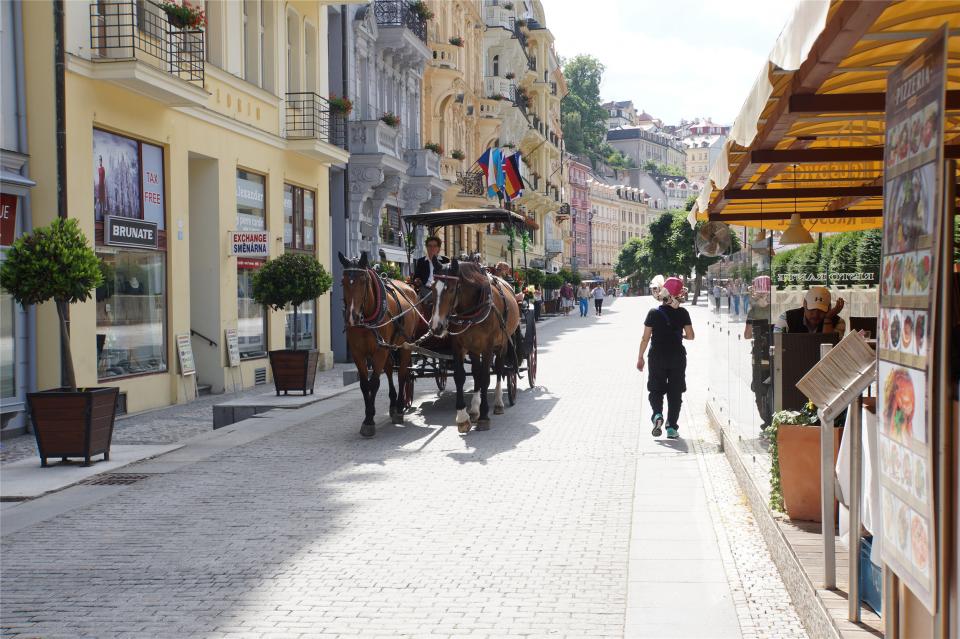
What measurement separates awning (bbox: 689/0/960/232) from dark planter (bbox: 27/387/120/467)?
20.5 ft

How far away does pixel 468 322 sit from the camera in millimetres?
12742

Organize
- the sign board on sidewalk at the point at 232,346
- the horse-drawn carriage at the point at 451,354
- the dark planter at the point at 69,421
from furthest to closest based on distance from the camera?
the sign board on sidewalk at the point at 232,346, the horse-drawn carriage at the point at 451,354, the dark planter at the point at 69,421

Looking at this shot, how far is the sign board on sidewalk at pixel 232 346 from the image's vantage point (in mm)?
19375

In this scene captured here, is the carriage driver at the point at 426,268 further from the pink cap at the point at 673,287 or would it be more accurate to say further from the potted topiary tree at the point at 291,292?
the pink cap at the point at 673,287

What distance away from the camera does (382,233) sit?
30016 millimetres

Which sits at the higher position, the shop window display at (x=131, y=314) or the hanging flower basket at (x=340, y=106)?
the hanging flower basket at (x=340, y=106)

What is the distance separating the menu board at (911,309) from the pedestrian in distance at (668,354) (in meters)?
8.04

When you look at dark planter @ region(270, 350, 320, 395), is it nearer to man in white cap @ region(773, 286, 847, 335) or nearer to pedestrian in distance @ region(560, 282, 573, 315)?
man in white cap @ region(773, 286, 847, 335)

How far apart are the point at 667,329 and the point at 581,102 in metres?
116

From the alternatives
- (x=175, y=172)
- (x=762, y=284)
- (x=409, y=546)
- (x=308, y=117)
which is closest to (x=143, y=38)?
(x=175, y=172)

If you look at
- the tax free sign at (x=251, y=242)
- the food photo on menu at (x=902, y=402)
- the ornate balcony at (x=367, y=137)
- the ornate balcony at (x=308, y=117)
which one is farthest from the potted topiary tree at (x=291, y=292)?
the food photo on menu at (x=902, y=402)

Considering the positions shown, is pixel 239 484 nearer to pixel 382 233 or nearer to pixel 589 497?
pixel 589 497

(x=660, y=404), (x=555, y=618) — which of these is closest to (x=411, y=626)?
(x=555, y=618)

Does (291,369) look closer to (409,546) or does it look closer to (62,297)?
(62,297)
